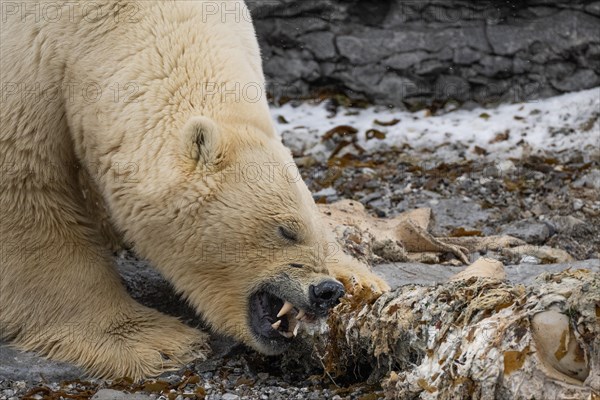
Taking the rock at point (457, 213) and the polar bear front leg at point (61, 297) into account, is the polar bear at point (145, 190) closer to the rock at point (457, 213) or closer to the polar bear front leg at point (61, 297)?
the polar bear front leg at point (61, 297)

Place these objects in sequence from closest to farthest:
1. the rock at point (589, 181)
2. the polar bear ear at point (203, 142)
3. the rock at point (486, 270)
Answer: the polar bear ear at point (203, 142), the rock at point (486, 270), the rock at point (589, 181)

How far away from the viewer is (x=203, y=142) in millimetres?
4793

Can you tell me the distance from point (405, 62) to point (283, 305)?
619 centimetres

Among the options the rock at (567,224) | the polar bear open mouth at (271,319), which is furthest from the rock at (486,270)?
the rock at (567,224)

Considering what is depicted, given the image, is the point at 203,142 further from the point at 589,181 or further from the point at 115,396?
the point at 589,181

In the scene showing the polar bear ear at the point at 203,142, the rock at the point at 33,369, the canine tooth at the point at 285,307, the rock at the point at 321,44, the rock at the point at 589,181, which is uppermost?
the polar bear ear at the point at 203,142

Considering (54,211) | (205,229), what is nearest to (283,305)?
(205,229)

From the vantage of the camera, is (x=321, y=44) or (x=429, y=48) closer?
(x=429, y=48)

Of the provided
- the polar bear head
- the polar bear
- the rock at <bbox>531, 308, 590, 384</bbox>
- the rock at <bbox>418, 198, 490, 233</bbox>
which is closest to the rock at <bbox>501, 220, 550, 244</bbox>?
the rock at <bbox>418, 198, 490, 233</bbox>

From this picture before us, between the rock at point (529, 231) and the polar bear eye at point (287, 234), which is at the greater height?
the polar bear eye at point (287, 234)

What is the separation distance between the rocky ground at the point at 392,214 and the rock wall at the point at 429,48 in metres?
1.30

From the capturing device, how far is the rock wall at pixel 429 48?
1046 centimetres

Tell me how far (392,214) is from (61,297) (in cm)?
356

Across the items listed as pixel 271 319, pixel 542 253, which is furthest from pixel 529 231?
pixel 271 319
